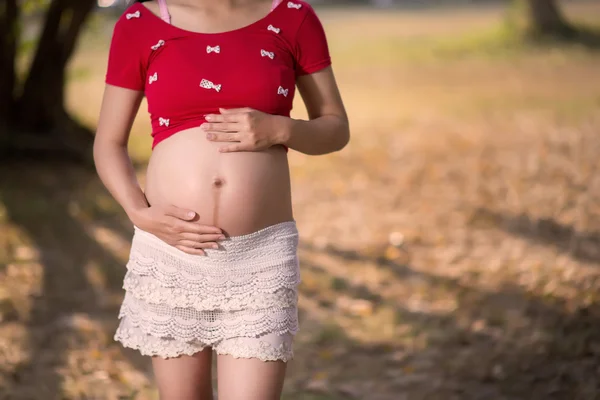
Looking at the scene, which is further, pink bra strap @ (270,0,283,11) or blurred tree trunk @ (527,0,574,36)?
blurred tree trunk @ (527,0,574,36)

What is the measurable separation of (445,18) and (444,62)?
9.93 metres

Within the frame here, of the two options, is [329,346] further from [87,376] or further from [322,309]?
[87,376]

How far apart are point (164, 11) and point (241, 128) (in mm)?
440

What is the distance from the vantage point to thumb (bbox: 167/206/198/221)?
2.56 meters

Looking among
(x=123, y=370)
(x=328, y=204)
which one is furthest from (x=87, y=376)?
(x=328, y=204)

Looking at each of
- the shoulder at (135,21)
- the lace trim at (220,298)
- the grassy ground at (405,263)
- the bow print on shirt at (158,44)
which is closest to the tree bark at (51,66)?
the grassy ground at (405,263)

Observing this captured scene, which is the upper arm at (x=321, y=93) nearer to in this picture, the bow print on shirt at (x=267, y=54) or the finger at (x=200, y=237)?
the bow print on shirt at (x=267, y=54)

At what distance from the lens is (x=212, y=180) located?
8.47ft

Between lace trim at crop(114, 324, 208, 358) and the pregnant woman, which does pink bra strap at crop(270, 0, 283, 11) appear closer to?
the pregnant woman

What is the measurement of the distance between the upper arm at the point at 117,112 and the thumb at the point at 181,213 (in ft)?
0.99

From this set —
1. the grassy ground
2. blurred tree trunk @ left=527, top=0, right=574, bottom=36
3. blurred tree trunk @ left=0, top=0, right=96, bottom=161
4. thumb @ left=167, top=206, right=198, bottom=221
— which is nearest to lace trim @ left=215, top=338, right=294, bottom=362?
thumb @ left=167, top=206, right=198, bottom=221

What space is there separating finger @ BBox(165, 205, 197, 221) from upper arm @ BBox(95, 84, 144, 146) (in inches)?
11.6

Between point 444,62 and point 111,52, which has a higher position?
point 111,52

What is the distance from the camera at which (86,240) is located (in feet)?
25.6
